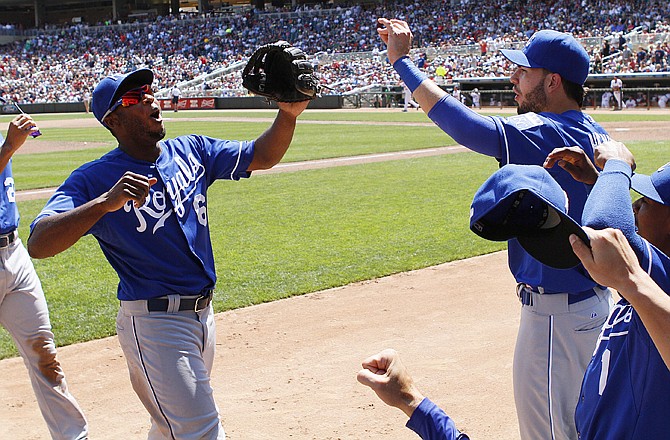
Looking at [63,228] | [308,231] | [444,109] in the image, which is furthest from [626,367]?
[308,231]

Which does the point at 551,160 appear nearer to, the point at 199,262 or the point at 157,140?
the point at 199,262

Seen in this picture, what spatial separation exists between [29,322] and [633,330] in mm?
3348

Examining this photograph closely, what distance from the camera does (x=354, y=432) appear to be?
4367 mm

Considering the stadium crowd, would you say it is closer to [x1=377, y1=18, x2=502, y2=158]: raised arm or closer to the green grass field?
the green grass field

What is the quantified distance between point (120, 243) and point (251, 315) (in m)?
3.44

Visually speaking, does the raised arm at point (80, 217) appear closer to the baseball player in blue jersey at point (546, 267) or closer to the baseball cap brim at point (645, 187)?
the baseball player in blue jersey at point (546, 267)

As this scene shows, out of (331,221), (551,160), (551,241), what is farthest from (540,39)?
(331,221)

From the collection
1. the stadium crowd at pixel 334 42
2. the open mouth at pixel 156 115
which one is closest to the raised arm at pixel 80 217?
the open mouth at pixel 156 115

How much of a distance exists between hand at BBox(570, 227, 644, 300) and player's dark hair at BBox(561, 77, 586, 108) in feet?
5.90

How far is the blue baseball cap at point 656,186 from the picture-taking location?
1.90m

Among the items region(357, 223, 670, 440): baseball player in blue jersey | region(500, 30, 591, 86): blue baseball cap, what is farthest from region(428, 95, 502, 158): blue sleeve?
region(357, 223, 670, 440): baseball player in blue jersey

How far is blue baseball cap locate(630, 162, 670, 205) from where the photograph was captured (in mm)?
1902

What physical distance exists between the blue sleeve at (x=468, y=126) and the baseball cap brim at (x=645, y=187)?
103cm

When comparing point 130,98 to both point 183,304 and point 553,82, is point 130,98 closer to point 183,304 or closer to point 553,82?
point 183,304
